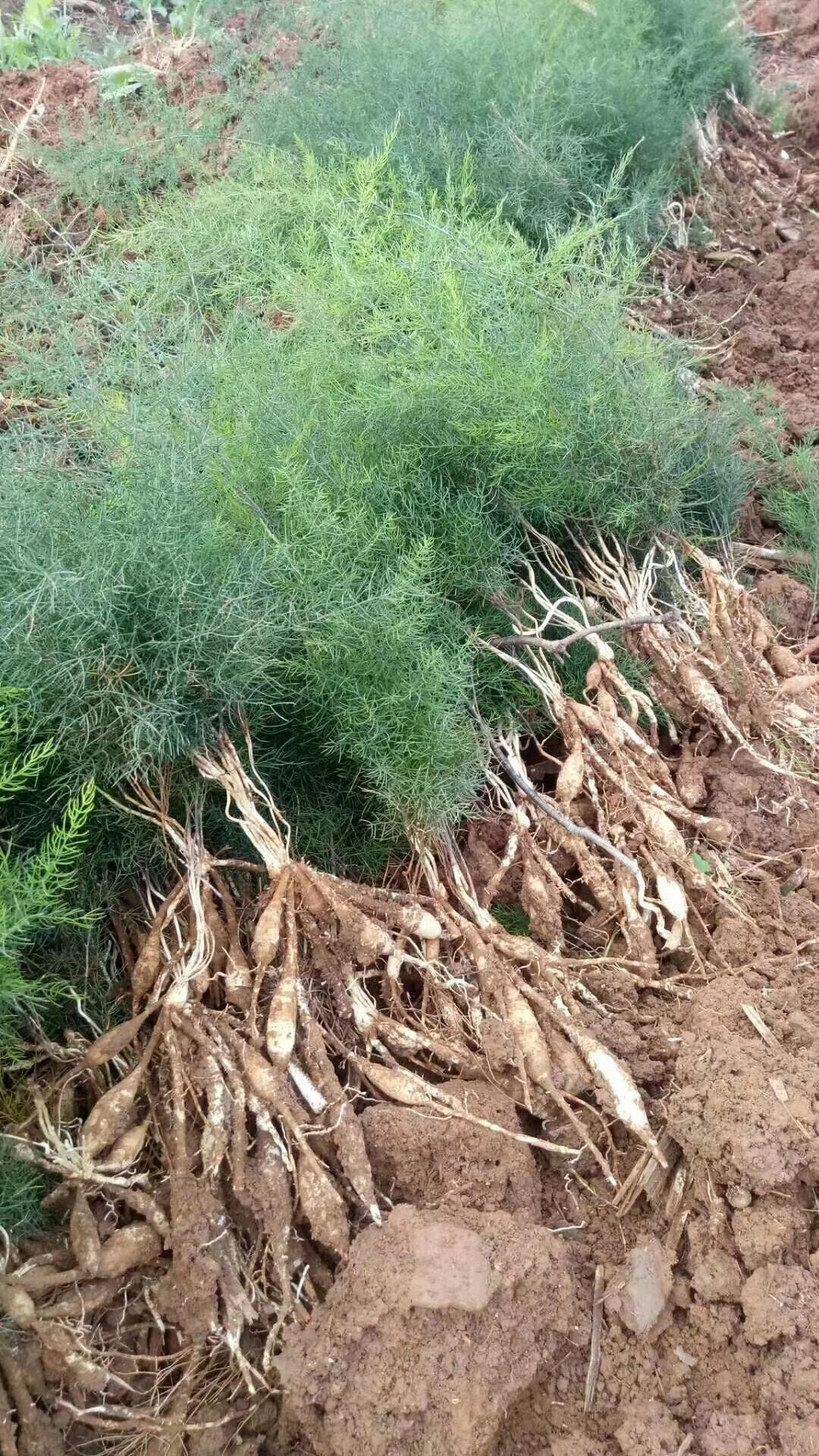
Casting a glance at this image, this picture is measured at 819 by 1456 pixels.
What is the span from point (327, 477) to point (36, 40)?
447 centimetres

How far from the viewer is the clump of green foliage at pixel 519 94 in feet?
13.5

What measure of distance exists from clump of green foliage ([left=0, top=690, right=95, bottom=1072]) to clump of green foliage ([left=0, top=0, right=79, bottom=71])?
4782 millimetres

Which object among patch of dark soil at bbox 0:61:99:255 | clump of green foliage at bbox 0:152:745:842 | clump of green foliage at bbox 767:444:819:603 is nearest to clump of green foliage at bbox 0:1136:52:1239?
clump of green foliage at bbox 0:152:745:842

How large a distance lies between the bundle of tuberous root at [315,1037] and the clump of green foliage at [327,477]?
0.20m

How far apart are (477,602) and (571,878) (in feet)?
2.80

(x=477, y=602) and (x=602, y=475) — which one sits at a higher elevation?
(x=602, y=475)

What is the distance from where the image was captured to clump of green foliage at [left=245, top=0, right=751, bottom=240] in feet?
13.5

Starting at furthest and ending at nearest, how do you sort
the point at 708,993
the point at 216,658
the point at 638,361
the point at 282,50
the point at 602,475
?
the point at 282,50
the point at 638,361
the point at 602,475
the point at 216,658
the point at 708,993

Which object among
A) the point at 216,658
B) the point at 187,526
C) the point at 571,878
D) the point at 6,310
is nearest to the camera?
the point at 216,658

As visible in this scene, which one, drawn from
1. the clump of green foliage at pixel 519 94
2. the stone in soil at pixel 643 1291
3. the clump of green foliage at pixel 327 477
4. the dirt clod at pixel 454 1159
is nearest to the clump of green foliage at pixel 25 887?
the clump of green foliage at pixel 327 477

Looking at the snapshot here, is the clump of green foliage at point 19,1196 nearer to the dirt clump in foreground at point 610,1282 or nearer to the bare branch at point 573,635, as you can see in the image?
the dirt clump in foreground at point 610,1282

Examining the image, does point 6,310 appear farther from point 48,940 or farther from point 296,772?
point 48,940

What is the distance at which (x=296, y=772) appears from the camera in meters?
2.68

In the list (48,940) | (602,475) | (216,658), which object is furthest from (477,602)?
(48,940)
